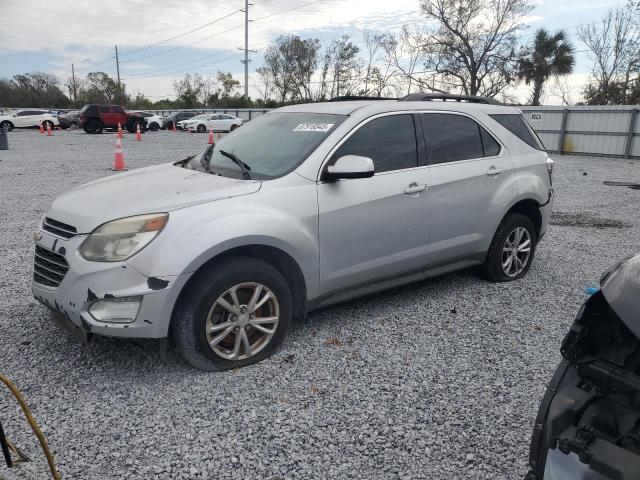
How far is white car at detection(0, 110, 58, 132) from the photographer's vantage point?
109ft

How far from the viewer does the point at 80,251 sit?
2.95m

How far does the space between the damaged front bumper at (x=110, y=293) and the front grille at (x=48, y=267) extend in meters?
0.01

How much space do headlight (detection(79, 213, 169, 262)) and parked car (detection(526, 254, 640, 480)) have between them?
7.17 feet

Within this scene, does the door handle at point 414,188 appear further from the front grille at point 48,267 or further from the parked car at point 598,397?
the front grille at point 48,267

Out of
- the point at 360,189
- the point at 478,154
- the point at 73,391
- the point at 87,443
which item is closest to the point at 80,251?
the point at 73,391

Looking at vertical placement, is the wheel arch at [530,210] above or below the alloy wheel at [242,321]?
above

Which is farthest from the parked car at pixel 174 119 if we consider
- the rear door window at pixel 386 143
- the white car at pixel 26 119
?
the rear door window at pixel 386 143

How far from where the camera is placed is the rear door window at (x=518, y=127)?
483 cm

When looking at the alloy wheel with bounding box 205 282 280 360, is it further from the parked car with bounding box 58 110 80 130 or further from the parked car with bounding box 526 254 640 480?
the parked car with bounding box 58 110 80 130

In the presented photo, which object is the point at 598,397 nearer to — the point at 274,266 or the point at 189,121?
the point at 274,266

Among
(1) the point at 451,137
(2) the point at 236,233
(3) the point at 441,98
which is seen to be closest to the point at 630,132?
(3) the point at 441,98

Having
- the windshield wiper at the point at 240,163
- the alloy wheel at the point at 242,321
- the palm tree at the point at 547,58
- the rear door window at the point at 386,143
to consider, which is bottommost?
the alloy wheel at the point at 242,321

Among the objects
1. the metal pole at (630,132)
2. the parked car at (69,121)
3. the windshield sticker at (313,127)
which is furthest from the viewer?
the parked car at (69,121)

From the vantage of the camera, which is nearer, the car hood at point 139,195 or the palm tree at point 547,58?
the car hood at point 139,195
